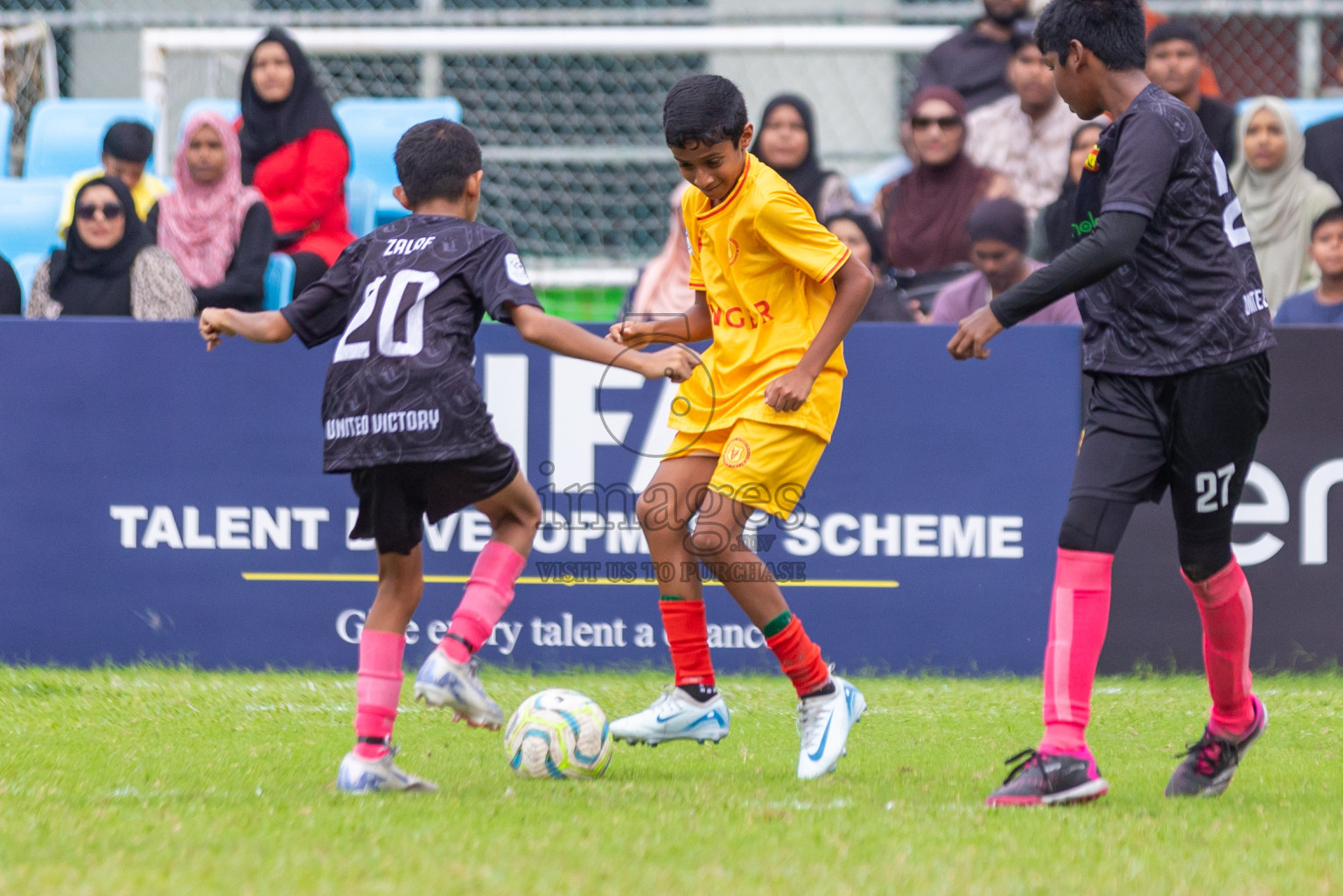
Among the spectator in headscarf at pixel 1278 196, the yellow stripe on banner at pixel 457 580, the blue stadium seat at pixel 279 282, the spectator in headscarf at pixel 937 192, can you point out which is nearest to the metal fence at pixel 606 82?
the spectator in headscarf at pixel 937 192

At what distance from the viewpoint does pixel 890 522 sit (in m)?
6.20

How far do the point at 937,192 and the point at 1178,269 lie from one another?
4641 millimetres

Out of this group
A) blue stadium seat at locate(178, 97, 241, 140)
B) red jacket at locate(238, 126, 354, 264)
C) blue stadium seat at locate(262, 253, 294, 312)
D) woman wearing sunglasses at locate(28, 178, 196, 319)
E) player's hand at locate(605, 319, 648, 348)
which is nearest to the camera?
player's hand at locate(605, 319, 648, 348)

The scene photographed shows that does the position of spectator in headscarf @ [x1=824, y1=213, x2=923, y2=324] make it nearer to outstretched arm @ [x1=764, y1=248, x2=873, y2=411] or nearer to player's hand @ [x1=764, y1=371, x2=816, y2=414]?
outstretched arm @ [x1=764, y1=248, x2=873, y2=411]

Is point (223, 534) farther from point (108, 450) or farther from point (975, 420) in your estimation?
point (975, 420)

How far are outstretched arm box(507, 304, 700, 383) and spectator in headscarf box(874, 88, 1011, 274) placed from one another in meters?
4.62

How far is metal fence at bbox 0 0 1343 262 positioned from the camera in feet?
36.2

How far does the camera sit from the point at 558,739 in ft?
13.7

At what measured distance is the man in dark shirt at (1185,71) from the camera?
791 centimetres

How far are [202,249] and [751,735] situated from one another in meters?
4.32

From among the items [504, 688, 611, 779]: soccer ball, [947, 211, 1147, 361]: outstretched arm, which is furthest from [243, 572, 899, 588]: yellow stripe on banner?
[947, 211, 1147, 361]: outstretched arm

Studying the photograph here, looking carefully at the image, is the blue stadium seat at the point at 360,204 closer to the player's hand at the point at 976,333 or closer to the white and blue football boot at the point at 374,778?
the white and blue football boot at the point at 374,778

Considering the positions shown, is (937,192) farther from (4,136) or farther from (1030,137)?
(4,136)

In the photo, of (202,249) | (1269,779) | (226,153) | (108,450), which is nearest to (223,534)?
(108,450)
